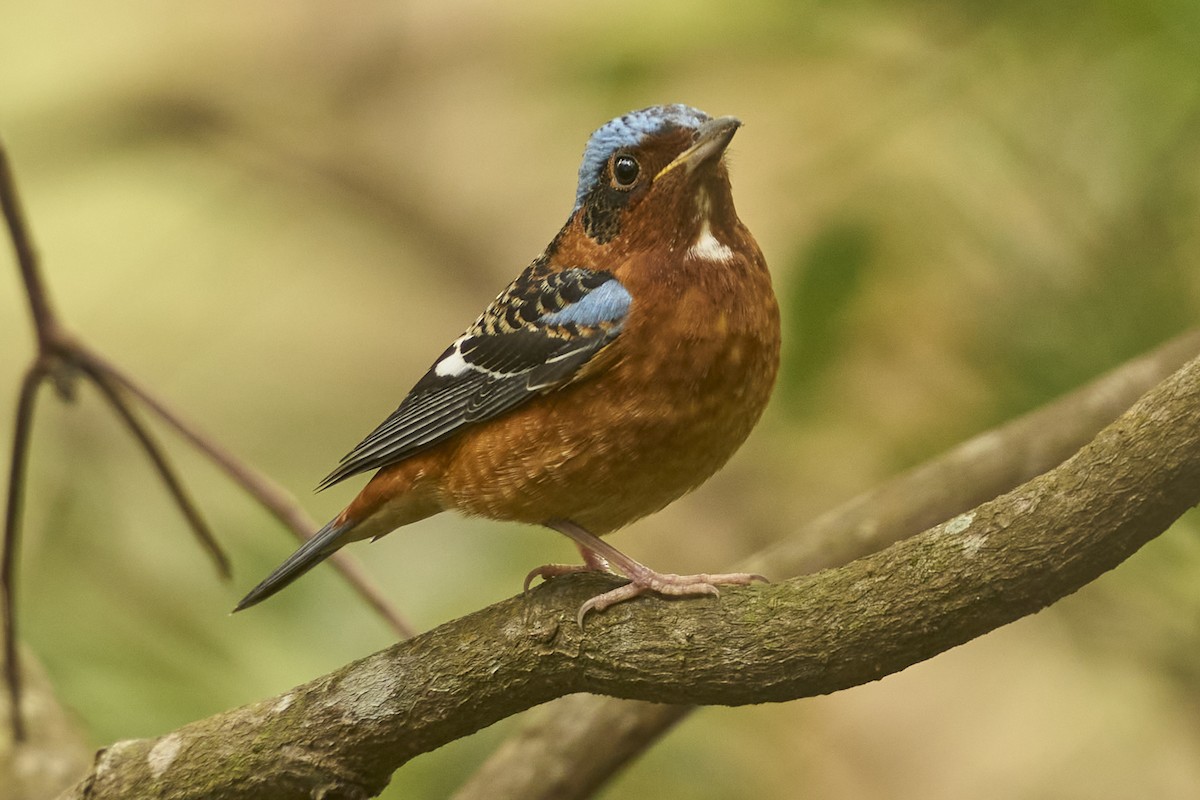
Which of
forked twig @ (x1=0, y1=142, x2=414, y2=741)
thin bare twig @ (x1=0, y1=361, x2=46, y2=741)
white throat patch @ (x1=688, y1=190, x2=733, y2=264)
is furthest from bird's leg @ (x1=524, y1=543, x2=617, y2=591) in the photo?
thin bare twig @ (x1=0, y1=361, x2=46, y2=741)

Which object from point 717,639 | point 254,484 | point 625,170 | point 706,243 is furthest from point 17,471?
point 717,639

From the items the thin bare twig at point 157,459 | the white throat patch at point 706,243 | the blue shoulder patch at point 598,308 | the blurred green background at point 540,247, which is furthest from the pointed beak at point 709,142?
the thin bare twig at point 157,459

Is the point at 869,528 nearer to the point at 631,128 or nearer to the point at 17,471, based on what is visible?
the point at 631,128

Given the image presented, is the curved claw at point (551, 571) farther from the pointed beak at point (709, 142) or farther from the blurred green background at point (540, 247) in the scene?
the blurred green background at point (540, 247)

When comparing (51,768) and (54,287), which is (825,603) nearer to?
(51,768)

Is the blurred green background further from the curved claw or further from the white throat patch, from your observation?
the curved claw

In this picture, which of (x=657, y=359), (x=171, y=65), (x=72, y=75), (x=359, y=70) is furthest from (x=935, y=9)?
(x=72, y=75)
